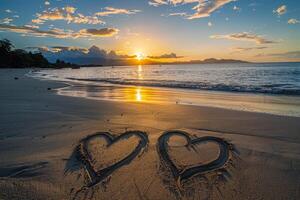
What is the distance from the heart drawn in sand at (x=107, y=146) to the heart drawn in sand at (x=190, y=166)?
1.19ft

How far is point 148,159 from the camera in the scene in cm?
333

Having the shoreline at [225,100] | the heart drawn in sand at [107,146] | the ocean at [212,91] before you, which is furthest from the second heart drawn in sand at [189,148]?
the ocean at [212,91]

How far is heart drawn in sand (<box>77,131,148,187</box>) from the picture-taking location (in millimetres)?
2873

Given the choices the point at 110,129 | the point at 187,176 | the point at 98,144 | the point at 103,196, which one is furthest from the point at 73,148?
the point at 187,176

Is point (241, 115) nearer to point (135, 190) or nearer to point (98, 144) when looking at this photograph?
point (98, 144)

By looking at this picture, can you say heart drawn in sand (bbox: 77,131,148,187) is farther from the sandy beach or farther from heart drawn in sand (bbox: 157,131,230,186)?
heart drawn in sand (bbox: 157,131,230,186)

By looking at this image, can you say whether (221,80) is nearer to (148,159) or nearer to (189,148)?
(189,148)

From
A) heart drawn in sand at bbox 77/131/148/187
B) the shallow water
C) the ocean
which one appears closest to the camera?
heart drawn in sand at bbox 77/131/148/187

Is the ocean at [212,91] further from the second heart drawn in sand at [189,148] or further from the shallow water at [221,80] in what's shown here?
the second heart drawn in sand at [189,148]

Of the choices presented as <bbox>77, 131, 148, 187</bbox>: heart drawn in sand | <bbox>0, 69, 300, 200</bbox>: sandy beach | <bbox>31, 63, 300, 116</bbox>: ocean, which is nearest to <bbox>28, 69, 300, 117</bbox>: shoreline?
<bbox>31, 63, 300, 116</bbox>: ocean

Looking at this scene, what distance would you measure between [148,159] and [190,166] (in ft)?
2.06

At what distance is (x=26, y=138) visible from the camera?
168 inches

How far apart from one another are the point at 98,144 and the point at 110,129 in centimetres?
89

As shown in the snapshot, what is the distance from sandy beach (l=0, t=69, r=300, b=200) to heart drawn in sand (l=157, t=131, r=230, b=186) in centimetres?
1
